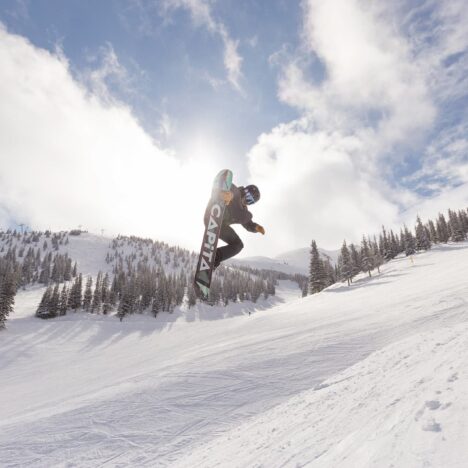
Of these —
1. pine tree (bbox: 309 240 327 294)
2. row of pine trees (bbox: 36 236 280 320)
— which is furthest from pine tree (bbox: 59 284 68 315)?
pine tree (bbox: 309 240 327 294)

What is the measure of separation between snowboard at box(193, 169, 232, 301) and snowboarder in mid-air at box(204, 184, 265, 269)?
198 millimetres

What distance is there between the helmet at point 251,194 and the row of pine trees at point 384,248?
50102 mm

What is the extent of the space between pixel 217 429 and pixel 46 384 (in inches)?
794

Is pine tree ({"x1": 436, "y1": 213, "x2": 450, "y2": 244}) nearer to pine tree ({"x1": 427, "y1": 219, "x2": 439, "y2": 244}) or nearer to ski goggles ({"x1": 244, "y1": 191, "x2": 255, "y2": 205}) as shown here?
pine tree ({"x1": 427, "y1": 219, "x2": 439, "y2": 244})

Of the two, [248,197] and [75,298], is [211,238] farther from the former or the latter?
[75,298]

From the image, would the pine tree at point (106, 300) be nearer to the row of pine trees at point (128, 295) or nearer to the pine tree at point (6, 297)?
the row of pine trees at point (128, 295)

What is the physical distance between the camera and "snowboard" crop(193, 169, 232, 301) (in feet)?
23.2

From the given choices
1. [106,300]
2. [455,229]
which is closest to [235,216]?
[106,300]

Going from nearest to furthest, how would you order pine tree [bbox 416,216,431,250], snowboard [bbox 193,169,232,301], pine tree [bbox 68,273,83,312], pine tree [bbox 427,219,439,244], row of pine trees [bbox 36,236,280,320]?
snowboard [bbox 193,169,232,301] < row of pine trees [bbox 36,236,280,320] < pine tree [bbox 68,273,83,312] < pine tree [bbox 416,216,431,250] < pine tree [bbox 427,219,439,244]

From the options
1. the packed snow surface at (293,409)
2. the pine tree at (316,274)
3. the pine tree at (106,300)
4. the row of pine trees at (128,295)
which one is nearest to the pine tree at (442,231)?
the pine tree at (316,274)

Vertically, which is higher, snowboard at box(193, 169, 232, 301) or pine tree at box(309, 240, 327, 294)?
pine tree at box(309, 240, 327, 294)

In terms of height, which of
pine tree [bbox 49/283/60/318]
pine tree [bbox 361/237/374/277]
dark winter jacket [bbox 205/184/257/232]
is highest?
pine tree [bbox 361/237/374/277]

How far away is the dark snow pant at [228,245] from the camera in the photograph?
7727 mm

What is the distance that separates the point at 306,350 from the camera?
1252cm
